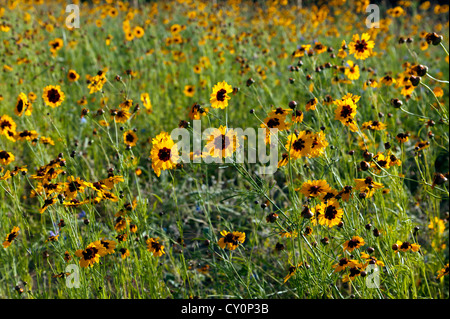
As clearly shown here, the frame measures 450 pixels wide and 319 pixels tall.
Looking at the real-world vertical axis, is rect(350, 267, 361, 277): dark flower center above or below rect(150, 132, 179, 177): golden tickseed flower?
below

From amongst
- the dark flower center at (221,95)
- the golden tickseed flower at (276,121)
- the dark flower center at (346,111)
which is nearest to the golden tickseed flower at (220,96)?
the dark flower center at (221,95)

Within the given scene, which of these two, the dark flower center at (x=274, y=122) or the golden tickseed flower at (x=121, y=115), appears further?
the golden tickseed flower at (x=121, y=115)

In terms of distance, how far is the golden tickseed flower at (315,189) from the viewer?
1467 mm

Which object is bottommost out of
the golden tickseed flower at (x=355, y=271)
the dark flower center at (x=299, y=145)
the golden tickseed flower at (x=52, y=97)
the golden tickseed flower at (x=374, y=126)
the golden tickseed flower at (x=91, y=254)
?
the golden tickseed flower at (x=355, y=271)

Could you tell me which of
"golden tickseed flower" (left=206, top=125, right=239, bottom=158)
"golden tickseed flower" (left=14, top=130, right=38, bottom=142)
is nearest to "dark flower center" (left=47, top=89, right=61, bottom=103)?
"golden tickseed flower" (left=14, top=130, right=38, bottom=142)

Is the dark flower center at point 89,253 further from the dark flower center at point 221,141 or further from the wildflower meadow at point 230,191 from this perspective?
the dark flower center at point 221,141

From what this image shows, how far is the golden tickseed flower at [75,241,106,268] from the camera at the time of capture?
1553 mm

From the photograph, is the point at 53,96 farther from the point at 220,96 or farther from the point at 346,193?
the point at 346,193

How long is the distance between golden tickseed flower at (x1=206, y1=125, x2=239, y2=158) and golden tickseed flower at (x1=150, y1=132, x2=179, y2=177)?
16 cm

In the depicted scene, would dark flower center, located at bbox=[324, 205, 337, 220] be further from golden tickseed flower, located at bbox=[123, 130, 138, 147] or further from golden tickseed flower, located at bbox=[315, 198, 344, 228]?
golden tickseed flower, located at bbox=[123, 130, 138, 147]

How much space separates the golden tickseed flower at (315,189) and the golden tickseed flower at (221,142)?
0.90 ft

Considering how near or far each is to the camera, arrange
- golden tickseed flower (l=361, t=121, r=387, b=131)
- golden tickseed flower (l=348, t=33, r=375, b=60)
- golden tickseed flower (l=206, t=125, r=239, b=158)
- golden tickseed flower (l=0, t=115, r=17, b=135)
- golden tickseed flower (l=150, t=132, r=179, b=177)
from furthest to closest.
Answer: golden tickseed flower (l=348, t=33, r=375, b=60), golden tickseed flower (l=0, t=115, r=17, b=135), golden tickseed flower (l=361, t=121, r=387, b=131), golden tickseed flower (l=150, t=132, r=179, b=177), golden tickseed flower (l=206, t=125, r=239, b=158)

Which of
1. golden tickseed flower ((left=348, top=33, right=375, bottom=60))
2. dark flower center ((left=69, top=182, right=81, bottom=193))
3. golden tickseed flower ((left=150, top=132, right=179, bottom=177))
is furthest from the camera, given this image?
golden tickseed flower ((left=348, top=33, right=375, bottom=60))
